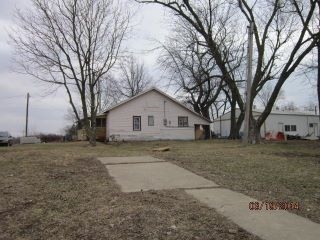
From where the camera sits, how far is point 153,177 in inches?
418

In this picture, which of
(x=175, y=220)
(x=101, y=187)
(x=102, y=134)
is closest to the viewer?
(x=175, y=220)

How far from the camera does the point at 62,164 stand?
43.4 ft

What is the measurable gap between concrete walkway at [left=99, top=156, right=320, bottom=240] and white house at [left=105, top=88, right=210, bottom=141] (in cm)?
2838

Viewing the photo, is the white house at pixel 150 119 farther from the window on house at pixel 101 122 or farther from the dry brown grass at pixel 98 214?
the dry brown grass at pixel 98 214

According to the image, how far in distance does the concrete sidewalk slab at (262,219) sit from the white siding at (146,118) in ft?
110

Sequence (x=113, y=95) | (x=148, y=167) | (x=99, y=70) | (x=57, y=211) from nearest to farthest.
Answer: (x=57, y=211)
(x=148, y=167)
(x=99, y=70)
(x=113, y=95)

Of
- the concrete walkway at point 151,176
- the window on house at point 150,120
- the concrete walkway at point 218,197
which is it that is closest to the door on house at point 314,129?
the window on house at point 150,120

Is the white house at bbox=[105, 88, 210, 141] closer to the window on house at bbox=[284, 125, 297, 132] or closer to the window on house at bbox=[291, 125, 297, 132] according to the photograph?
the window on house at bbox=[284, 125, 297, 132]

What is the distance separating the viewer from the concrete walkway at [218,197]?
6228mm

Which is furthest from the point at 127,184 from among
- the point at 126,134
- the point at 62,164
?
the point at 126,134

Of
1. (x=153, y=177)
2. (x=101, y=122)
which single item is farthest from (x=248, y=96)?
(x=101, y=122)

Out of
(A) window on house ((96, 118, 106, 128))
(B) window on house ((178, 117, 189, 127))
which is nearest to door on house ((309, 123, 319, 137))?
(B) window on house ((178, 117, 189, 127))

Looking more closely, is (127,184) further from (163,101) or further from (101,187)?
(163,101)

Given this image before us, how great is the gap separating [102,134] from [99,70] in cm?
1510
